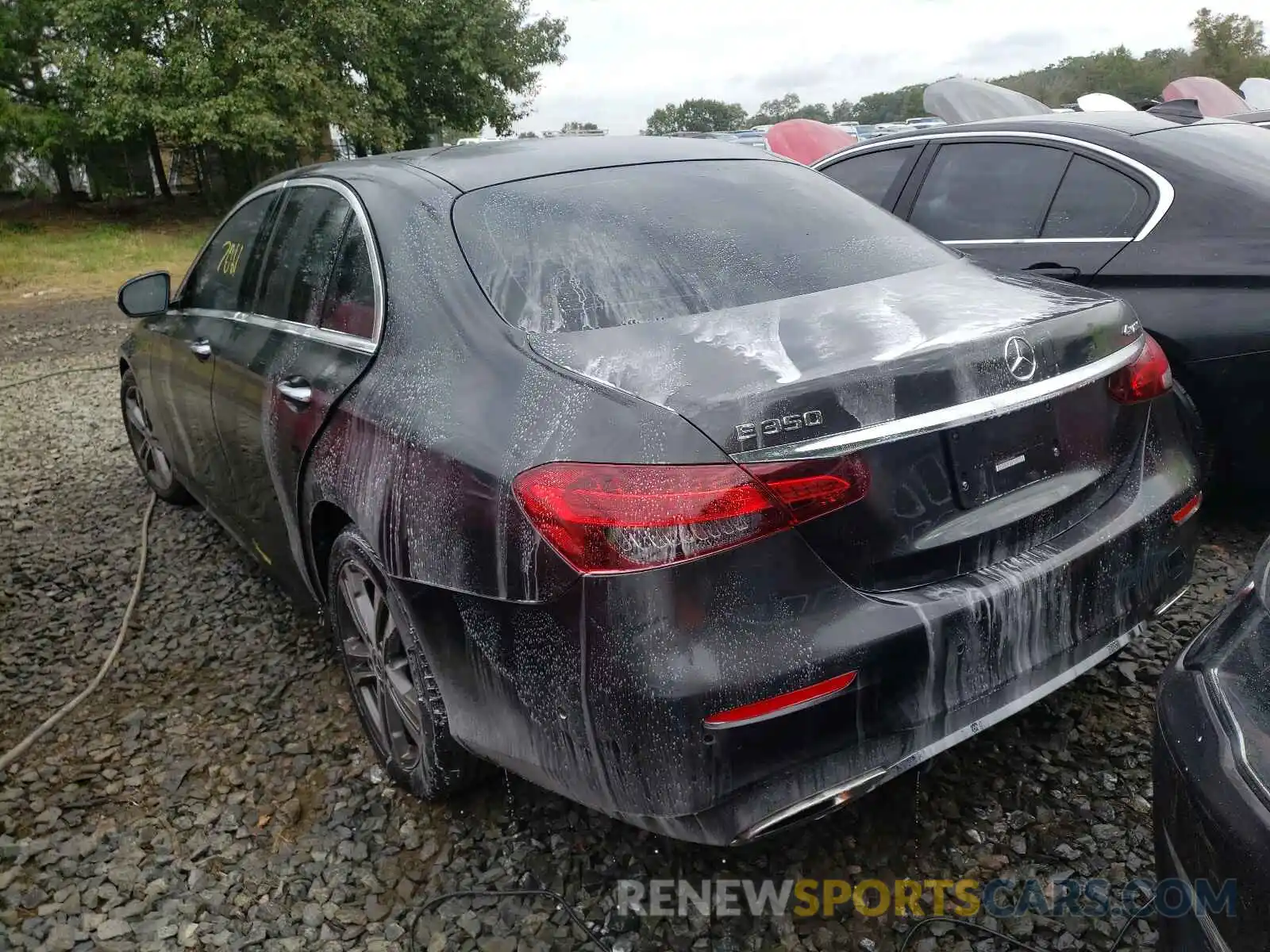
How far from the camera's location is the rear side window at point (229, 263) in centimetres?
333

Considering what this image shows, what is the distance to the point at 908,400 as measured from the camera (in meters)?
1.75

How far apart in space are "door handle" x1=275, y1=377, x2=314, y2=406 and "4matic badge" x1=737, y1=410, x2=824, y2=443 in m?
1.33

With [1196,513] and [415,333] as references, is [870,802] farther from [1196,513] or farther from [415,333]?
[415,333]

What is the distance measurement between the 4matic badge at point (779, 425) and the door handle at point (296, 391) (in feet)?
4.38

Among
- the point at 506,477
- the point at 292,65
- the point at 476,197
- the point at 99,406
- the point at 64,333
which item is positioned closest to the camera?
the point at 506,477

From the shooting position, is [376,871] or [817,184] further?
[817,184]

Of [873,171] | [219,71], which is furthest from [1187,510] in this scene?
[219,71]

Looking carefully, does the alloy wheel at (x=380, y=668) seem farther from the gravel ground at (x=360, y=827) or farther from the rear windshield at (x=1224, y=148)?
the rear windshield at (x=1224, y=148)

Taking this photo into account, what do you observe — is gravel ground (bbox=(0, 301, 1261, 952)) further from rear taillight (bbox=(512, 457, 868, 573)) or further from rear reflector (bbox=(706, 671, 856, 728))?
rear taillight (bbox=(512, 457, 868, 573))

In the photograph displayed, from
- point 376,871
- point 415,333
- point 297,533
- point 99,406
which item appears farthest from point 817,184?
point 99,406

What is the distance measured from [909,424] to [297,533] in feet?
5.83

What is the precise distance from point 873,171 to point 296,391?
10.4 ft

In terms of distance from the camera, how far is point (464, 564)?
1903mm

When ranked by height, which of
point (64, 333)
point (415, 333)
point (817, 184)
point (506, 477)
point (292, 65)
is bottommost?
point (64, 333)
